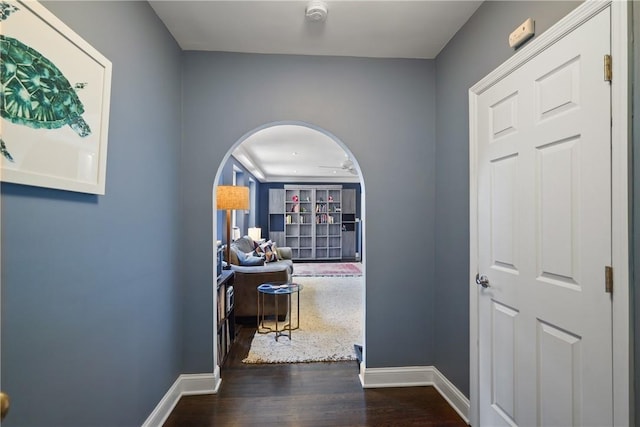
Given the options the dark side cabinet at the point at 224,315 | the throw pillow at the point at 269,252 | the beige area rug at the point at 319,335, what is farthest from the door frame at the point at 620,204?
the throw pillow at the point at 269,252

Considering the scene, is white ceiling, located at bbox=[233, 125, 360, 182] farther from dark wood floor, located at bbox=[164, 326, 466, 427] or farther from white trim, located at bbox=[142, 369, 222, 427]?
white trim, located at bbox=[142, 369, 222, 427]

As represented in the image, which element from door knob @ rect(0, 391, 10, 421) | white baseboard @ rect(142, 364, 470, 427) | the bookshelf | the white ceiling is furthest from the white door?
the bookshelf

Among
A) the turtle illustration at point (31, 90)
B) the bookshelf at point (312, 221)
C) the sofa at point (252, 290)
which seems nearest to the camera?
the turtle illustration at point (31, 90)

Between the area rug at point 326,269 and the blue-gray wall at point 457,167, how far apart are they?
15.0 ft

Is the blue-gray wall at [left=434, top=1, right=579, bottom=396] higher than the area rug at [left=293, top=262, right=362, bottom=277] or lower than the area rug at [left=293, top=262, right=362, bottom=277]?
higher

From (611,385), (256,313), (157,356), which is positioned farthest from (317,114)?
(256,313)

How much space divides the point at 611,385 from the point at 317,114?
218 cm

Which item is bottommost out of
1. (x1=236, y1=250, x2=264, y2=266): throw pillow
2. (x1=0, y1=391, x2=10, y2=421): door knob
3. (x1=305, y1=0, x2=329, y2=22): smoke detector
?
(x1=236, y1=250, x2=264, y2=266): throw pillow

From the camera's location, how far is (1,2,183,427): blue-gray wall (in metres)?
0.96

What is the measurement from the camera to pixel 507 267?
62.0 inches

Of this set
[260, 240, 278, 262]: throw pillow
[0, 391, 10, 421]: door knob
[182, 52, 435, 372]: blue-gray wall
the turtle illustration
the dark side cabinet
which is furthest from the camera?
[260, 240, 278, 262]: throw pillow

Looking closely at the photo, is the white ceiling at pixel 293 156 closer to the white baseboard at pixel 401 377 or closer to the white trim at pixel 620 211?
the white baseboard at pixel 401 377

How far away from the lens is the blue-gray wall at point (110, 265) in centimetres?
96

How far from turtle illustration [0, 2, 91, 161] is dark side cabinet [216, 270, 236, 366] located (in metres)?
1.83
